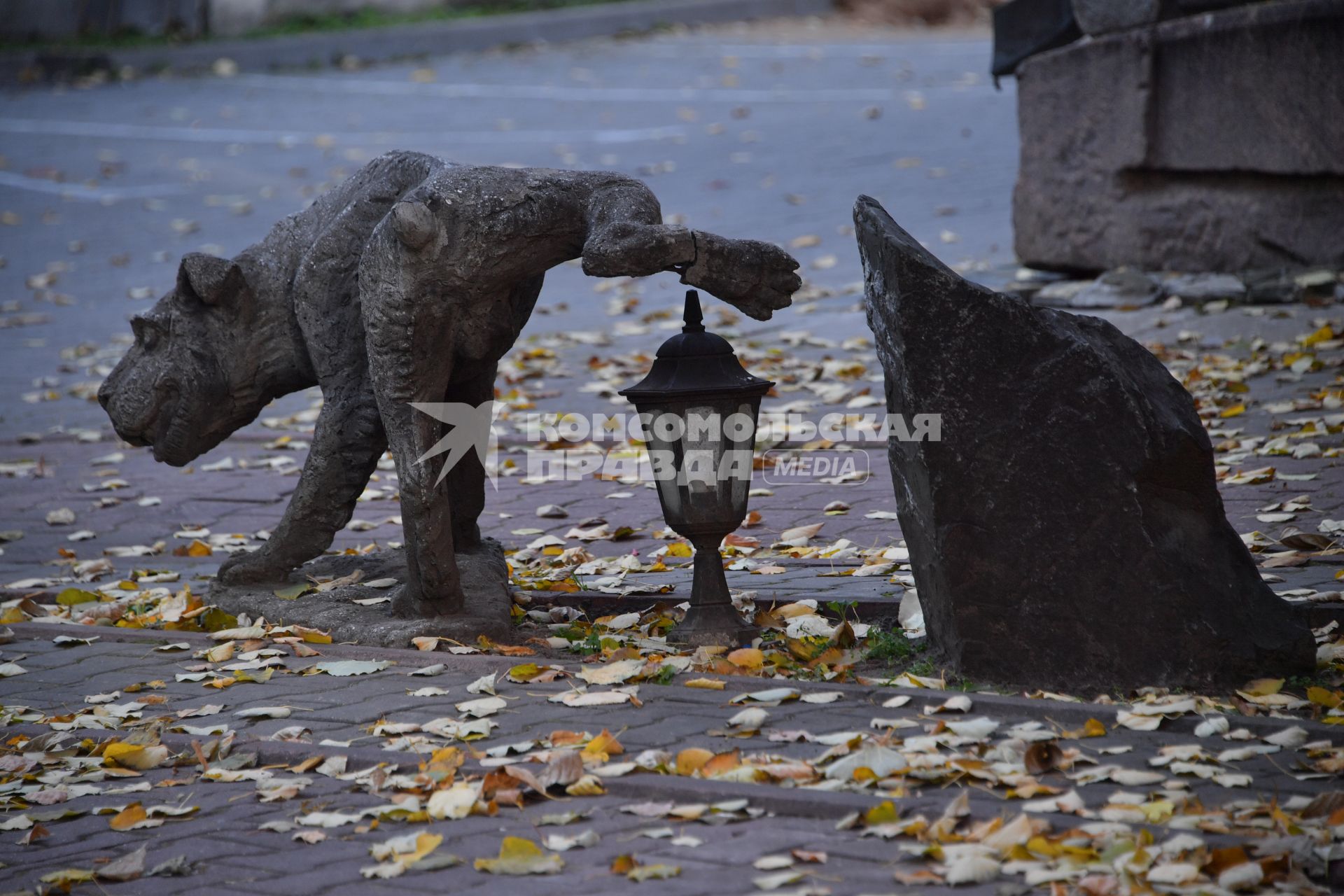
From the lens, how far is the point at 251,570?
16.2ft

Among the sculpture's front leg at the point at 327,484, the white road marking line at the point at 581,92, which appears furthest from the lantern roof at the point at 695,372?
the white road marking line at the point at 581,92

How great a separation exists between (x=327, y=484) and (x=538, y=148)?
35.0ft

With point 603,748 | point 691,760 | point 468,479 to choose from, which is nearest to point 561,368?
point 468,479

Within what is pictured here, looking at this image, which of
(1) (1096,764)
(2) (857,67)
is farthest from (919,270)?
(2) (857,67)

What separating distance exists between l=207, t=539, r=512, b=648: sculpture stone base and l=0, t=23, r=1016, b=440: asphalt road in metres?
4.31

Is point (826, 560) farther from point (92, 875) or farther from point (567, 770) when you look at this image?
point (92, 875)

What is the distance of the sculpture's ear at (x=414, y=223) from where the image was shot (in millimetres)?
4051

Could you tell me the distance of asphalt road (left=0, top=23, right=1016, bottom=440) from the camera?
11.5m

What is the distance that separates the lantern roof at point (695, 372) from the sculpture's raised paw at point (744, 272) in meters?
0.15

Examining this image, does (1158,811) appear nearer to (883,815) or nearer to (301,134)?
(883,815)

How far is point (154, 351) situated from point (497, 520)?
1841 millimetres

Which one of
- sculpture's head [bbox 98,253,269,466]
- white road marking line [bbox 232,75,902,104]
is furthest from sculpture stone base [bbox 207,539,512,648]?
white road marking line [bbox 232,75,902,104]

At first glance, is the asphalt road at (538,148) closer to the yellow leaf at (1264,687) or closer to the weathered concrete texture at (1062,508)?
the weathered concrete texture at (1062,508)

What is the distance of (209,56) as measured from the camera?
19.9 meters
